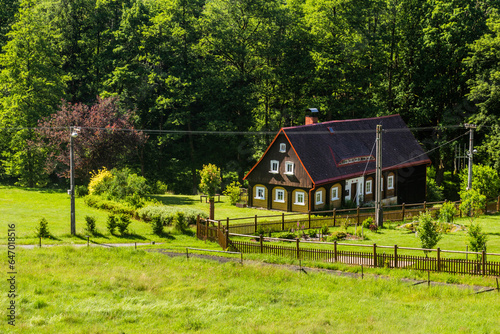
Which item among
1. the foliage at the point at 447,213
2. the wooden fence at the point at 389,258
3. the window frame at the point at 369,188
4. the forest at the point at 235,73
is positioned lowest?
the wooden fence at the point at 389,258

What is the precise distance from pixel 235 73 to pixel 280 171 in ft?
67.2

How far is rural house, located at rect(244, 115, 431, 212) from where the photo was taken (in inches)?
1702

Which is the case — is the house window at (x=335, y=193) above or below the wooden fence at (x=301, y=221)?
above

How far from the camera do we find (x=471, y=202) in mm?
41750

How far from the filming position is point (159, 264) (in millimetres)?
25500

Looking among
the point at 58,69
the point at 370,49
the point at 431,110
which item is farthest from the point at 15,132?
the point at 431,110

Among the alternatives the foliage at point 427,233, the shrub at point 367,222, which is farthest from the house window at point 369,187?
the foliage at point 427,233

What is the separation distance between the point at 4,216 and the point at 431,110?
145 ft

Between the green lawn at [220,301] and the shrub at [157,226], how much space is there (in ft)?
26.6

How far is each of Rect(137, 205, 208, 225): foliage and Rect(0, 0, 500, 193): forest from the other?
15.7 metres

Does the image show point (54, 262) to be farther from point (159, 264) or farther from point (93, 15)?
point (93, 15)

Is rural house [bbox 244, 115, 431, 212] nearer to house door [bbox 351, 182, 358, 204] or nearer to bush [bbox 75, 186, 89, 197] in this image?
house door [bbox 351, 182, 358, 204]

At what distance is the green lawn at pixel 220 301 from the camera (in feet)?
57.5

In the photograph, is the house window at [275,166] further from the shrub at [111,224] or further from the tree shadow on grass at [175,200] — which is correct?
the shrub at [111,224]
